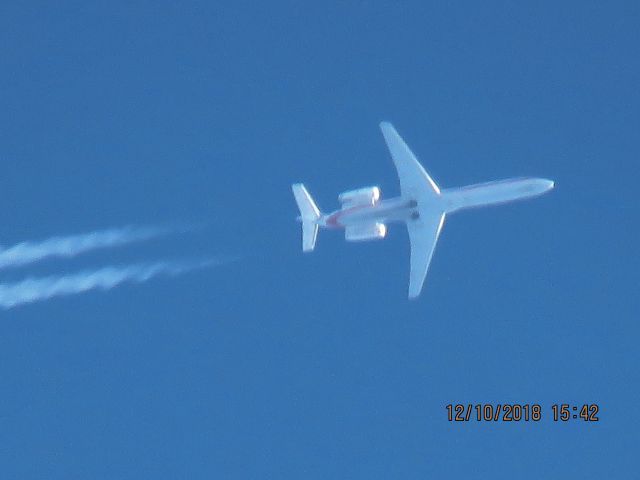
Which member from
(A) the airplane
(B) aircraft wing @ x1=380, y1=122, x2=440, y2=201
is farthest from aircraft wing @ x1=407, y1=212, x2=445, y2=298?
(B) aircraft wing @ x1=380, y1=122, x2=440, y2=201

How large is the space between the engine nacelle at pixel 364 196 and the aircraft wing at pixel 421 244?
397cm

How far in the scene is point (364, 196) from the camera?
294 ft

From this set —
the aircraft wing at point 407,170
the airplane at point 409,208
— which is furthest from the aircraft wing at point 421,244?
the aircraft wing at point 407,170

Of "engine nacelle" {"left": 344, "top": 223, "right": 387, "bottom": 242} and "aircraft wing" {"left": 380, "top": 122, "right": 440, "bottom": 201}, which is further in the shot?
"engine nacelle" {"left": 344, "top": 223, "right": 387, "bottom": 242}

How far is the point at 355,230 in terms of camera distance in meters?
90.6

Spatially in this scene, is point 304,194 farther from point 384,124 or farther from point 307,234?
point 384,124

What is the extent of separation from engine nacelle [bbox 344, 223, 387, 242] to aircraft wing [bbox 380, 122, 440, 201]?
3.84m

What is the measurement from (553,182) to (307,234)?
2696 cm

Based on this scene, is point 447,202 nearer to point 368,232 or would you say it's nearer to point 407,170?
point 407,170

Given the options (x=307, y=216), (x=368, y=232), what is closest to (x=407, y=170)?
(x=368, y=232)

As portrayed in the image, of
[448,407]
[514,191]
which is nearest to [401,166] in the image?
[514,191]

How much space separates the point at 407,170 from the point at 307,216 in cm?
1390

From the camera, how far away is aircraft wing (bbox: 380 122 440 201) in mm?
88062

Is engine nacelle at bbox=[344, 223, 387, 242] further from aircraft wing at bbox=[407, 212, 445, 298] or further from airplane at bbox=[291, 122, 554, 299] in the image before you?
aircraft wing at bbox=[407, 212, 445, 298]
